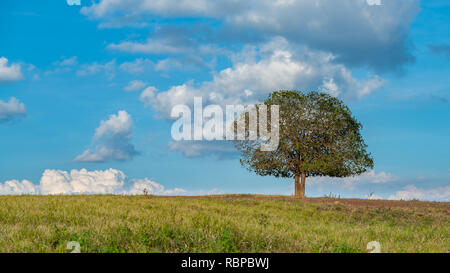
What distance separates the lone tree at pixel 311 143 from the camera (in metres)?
34.2

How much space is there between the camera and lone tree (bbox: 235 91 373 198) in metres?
34.2

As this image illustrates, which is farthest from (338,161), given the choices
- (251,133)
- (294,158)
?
(251,133)

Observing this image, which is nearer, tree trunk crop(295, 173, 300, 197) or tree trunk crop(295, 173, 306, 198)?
tree trunk crop(295, 173, 306, 198)

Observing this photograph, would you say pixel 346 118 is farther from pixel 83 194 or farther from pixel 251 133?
pixel 83 194

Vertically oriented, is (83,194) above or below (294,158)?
below

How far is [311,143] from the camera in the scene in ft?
113

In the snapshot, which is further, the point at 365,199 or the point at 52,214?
the point at 365,199

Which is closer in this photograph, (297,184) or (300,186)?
(300,186)

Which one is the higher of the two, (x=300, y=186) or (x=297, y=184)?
(x=297, y=184)

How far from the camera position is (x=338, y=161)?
1334 inches

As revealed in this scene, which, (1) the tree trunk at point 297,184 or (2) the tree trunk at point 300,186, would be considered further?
(1) the tree trunk at point 297,184
